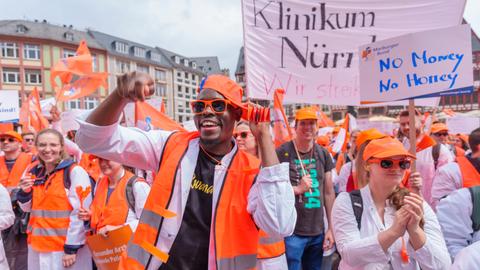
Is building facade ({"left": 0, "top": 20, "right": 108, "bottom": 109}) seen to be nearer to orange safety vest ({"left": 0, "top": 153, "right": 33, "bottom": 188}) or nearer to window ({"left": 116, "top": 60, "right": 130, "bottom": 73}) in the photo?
window ({"left": 116, "top": 60, "right": 130, "bottom": 73})

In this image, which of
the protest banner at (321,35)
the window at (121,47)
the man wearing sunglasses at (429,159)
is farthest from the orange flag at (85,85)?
the window at (121,47)

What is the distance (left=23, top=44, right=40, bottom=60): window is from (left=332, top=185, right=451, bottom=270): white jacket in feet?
171

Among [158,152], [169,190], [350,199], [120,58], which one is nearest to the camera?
[169,190]

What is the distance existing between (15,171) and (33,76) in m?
47.5

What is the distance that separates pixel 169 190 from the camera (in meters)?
1.83

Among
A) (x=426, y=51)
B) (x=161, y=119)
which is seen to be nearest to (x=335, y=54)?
(x=426, y=51)

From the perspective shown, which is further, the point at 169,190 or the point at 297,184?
the point at 297,184

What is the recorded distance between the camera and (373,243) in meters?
2.17

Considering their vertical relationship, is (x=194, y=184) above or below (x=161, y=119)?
below

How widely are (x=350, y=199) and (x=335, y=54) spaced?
7.95ft

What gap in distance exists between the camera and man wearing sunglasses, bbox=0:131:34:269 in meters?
4.73

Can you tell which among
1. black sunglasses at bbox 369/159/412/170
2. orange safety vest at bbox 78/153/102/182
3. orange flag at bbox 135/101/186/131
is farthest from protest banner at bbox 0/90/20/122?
black sunglasses at bbox 369/159/412/170

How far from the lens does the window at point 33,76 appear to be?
46.0 metres

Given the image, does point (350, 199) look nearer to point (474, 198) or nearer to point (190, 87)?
point (474, 198)
